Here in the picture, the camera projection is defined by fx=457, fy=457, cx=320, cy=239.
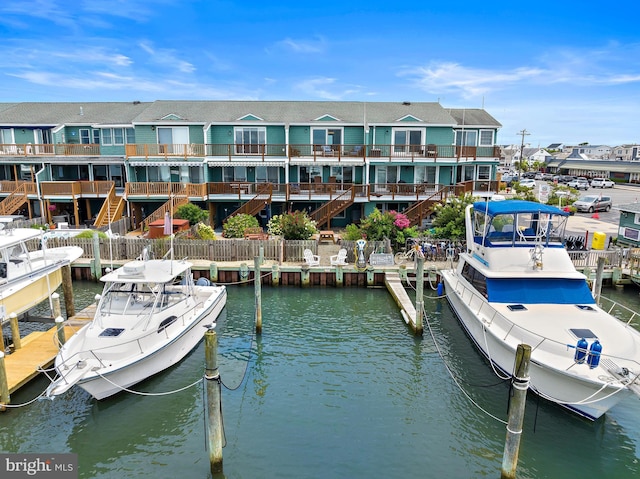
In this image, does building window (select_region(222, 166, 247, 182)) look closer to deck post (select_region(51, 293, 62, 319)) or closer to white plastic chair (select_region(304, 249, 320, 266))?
white plastic chair (select_region(304, 249, 320, 266))

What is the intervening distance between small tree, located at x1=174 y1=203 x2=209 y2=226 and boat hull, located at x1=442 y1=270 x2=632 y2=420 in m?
18.9

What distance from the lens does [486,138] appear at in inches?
1451

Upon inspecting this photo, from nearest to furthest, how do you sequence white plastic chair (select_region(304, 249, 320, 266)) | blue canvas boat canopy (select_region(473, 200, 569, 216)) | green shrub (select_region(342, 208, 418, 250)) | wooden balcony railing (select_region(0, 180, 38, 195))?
blue canvas boat canopy (select_region(473, 200, 569, 216)) → white plastic chair (select_region(304, 249, 320, 266)) → green shrub (select_region(342, 208, 418, 250)) → wooden balcony railing (select_region(0, 180, 38, 195))

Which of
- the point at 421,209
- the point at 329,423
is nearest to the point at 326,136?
the point at 421,209

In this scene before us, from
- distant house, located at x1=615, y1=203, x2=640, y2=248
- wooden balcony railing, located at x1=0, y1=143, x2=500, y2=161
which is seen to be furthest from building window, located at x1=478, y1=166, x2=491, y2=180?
distant house, located at x1=615, y1=203, x2=640, y2=248

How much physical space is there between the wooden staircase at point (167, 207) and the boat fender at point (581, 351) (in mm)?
23982

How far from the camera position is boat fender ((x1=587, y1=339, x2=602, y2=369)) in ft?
37.6

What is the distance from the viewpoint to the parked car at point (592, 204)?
46781 millimetres

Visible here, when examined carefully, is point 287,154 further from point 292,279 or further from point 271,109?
point 292,279

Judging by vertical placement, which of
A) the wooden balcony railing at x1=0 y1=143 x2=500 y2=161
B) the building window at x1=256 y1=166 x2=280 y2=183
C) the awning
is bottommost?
the building window at x1=256 y1=166 x2=280 y2=183

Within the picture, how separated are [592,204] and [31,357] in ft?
163

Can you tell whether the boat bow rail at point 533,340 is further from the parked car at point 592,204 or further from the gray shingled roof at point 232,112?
the parked car at point 592,204

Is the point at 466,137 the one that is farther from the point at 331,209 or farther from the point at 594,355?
the point at 594,355

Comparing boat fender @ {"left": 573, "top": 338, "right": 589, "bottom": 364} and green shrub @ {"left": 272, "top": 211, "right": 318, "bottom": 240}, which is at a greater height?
green shrub @ {"left": 272, "top": 211, "right": 318, "bottom": 240}
